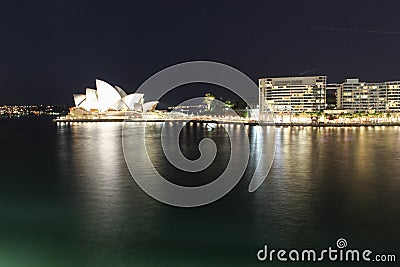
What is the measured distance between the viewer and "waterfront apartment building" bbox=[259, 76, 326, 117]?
5784cm

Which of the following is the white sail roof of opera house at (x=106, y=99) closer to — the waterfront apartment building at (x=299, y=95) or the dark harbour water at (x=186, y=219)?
the waterfront apartment building at (x=299, y=95)

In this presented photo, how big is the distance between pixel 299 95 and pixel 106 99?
93.9 feet

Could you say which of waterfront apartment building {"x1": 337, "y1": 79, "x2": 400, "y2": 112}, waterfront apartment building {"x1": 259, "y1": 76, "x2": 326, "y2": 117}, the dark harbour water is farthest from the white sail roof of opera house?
the dark harbour water

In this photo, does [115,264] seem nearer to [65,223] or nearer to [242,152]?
[65,223]

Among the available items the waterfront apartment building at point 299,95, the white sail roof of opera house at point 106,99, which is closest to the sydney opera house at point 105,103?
→ the white sail roof of opera house at point 106,99

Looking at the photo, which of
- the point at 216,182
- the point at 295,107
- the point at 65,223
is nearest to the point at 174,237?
the point at 65,223

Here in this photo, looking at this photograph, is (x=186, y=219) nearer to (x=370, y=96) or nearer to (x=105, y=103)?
(x=105, y=103)

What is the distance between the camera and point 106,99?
4444 centimetres

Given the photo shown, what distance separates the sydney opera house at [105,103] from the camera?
145 ft

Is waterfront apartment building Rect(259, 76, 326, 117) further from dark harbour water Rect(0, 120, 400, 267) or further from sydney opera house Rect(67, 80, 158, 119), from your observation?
dark harbour water Rect(0, 120, 400, 267)

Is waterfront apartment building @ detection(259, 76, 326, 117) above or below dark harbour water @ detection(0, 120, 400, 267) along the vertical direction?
above

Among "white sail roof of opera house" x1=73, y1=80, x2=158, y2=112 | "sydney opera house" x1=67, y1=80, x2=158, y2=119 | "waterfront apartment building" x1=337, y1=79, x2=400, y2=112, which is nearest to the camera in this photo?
"white sail roof of opera house" x1=73, y1=80, x2=158, y2=112

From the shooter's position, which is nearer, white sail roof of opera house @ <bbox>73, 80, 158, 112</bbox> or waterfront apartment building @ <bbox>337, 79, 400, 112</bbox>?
white sail roof of opera house @ <bbox>73, 80, 158, 112</bbox>

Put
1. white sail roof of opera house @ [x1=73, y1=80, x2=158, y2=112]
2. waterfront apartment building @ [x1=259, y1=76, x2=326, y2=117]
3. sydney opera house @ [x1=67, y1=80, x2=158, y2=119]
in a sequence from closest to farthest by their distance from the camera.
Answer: white sail roof of opera house @ [x1=73, y1=80, x2=158, y2=112] → sydney opera house @ [x1=67, y1=80, x2=158, y2=119] → waterfront apartment building @ [x1=259, y1=76, x2=326, y2=117]
